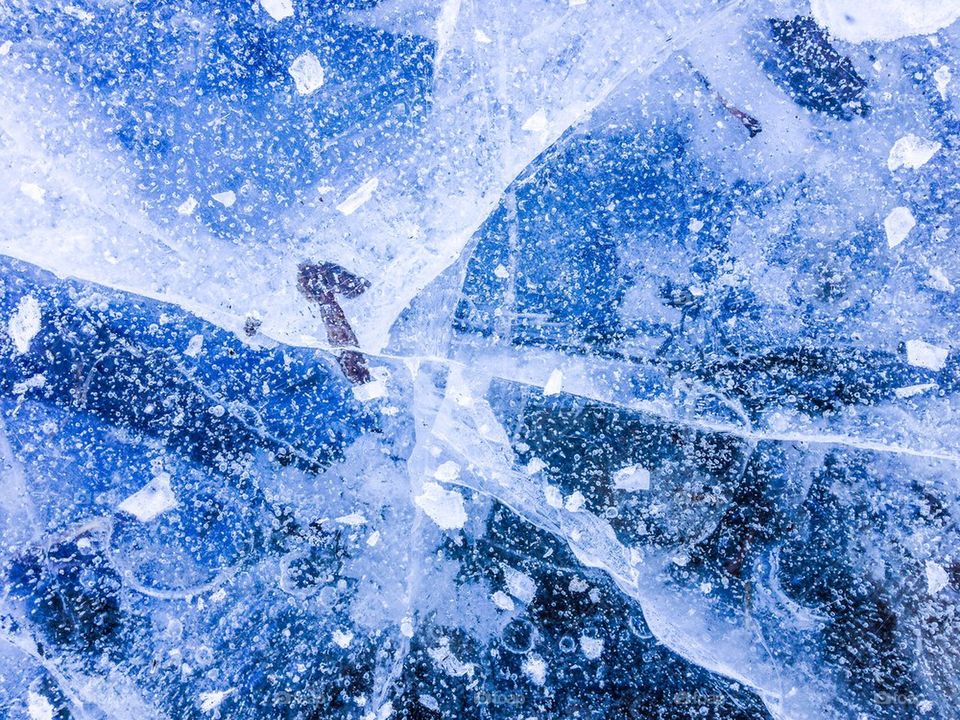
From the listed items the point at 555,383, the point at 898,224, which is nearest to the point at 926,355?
the point at 898,224

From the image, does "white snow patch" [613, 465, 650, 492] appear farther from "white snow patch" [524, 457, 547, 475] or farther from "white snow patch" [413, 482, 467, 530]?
"white snow patch" [413, 482, 467, 530]

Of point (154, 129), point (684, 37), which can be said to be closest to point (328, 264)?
point (154, 129)

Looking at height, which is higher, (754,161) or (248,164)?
(248,164)

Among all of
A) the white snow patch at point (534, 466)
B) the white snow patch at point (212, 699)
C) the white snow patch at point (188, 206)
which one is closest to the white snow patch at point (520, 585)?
the white snow patch at point (534, 466)

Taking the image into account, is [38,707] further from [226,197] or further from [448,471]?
[226,197]

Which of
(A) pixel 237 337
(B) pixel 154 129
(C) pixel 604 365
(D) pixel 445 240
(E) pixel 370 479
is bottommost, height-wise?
(C) pixel 604 365

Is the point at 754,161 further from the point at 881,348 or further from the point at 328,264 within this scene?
the point at 328,264
